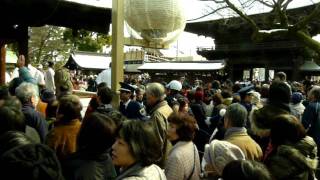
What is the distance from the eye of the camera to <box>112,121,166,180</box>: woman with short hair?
2.35 metres

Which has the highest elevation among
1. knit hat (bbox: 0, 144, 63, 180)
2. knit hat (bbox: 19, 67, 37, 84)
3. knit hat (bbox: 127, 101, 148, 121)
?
knit hat (bbox: 19, 67, 37, 84)

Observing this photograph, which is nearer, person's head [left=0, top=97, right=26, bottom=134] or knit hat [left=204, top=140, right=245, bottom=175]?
person's head [left=0, top=97, right=26, bottom=134]

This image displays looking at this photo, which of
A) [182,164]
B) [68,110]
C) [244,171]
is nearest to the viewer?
[244,171]

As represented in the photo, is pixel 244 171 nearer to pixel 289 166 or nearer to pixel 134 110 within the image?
pixel 289 166

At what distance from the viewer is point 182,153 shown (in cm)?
339

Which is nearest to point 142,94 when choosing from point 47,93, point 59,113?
point 47,93

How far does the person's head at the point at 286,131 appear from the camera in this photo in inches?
121

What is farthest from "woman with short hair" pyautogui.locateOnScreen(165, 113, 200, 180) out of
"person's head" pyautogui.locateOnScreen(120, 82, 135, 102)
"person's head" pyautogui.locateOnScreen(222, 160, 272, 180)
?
"person's head" pyautogui.locateOnScreen(120, 82, 135, 102)

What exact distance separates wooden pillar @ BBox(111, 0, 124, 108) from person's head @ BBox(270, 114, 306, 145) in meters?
2.18

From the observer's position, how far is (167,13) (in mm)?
4176

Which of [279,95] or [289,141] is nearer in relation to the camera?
[289,141]

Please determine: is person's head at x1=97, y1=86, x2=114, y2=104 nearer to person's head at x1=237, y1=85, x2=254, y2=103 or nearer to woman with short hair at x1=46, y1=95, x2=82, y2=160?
woman with short hair at x1=46, y1=95, x2=82, y2=160

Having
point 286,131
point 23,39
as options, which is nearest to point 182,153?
point 286,131

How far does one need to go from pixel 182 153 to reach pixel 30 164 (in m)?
1.96
